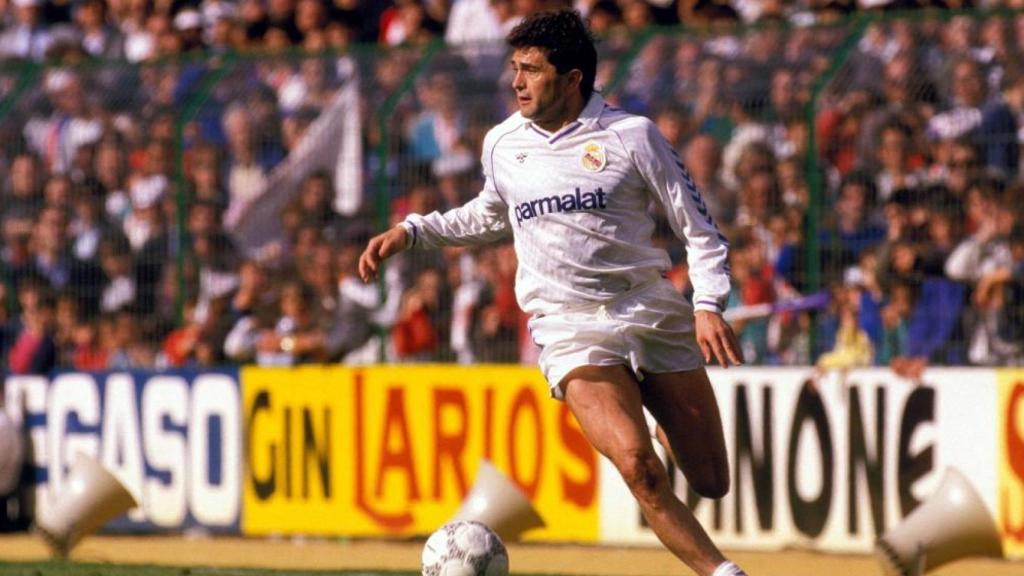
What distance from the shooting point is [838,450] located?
1263 centimetres

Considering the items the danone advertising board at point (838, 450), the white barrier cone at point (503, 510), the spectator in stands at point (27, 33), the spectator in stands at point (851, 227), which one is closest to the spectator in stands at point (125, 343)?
the danone advertising board at point (838, 450)

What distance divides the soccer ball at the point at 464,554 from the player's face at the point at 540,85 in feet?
5.60

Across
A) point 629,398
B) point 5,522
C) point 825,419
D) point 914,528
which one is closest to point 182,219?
point 5,522

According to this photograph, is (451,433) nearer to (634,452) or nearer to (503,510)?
(503,510)

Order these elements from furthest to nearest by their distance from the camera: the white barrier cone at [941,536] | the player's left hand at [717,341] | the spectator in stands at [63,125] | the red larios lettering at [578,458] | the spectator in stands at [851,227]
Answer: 1. the spectator in stands at [63,125]
2. the red larios lettering at [578,458]
3. the spectator in stands at [851,227]
4. the white barrier cone at [941,536]
5. the player's left hand at [717,341]

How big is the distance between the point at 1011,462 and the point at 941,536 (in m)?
1.83

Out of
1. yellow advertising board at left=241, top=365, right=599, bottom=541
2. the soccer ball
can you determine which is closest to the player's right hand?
the soccer ball

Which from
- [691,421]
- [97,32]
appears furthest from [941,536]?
[97,32]

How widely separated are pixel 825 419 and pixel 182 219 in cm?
484

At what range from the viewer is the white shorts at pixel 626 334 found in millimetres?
8078

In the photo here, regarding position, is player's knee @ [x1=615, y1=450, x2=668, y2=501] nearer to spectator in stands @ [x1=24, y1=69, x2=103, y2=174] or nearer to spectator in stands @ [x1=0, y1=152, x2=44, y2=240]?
spectator in stands @ [x1=24, y1=69, x2=103, y2=174]

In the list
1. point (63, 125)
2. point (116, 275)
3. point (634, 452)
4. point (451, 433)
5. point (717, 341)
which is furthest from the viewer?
point (63, 125)

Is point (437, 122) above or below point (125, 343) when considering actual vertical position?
above

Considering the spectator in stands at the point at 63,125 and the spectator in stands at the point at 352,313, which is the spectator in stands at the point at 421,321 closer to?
the spectator in stands at the point at 352,313
